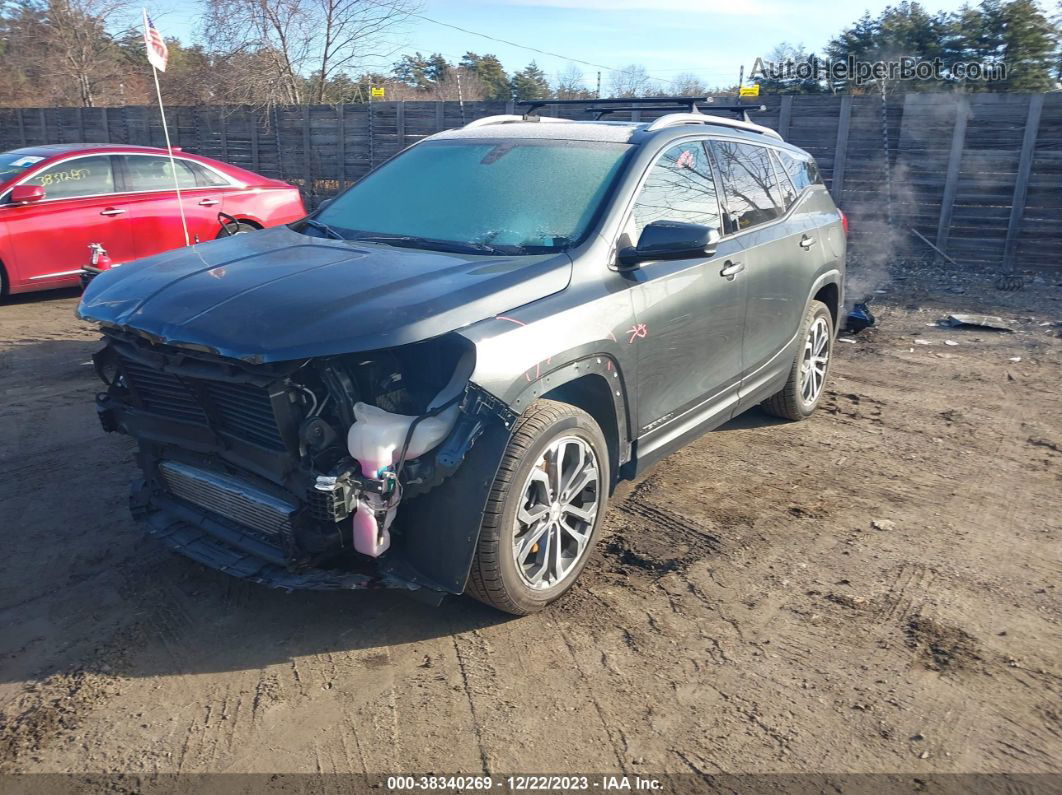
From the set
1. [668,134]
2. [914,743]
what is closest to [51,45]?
[668,134]

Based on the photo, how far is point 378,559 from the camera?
10.4 feet

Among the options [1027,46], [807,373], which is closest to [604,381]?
[807,373]

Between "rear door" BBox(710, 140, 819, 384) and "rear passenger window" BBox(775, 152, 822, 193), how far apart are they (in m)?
0.15

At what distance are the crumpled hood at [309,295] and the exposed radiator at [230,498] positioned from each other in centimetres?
60

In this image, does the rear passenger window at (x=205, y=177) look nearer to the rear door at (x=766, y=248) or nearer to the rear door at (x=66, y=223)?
the rear door at (x=66, y=223)

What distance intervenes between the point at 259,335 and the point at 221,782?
1431 mm

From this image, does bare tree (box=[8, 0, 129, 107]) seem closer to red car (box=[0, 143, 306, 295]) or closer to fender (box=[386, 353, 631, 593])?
red car (box=[0, 143, 306, 295])

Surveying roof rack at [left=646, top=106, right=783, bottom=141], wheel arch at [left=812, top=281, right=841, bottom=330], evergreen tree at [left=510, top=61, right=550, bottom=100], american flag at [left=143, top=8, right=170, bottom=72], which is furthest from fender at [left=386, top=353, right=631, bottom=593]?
evergreen tree at [left=510, top=61, right=550, bottom=100]

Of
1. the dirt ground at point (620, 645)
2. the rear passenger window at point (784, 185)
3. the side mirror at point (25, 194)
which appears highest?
the rear passenger window at point (784, 185)

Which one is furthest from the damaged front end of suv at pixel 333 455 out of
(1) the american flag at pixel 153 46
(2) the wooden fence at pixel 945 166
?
(2) the wooden fence at pixel 945 166

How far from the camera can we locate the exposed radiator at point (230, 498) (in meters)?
3.10

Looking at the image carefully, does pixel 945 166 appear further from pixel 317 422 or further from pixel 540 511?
pixel 317 422

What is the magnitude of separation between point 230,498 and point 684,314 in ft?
7.38

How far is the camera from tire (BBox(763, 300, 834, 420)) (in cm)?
570
